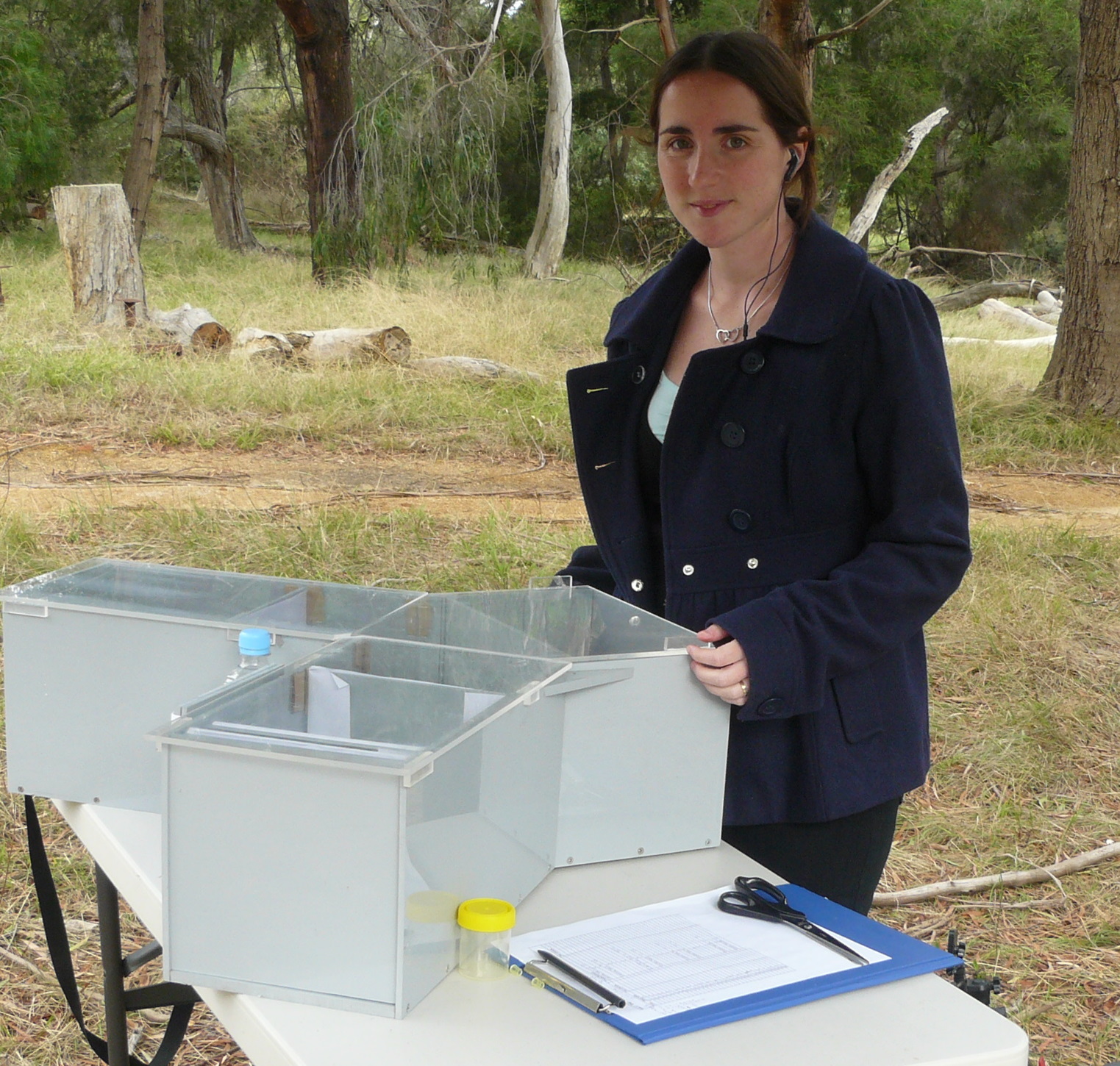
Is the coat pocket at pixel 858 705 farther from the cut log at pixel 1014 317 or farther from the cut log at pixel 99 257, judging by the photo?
the cut log at pixel 1014 317

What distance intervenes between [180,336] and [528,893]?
23.5ft

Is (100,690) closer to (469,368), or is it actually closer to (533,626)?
(533,626)

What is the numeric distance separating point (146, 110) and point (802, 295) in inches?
520

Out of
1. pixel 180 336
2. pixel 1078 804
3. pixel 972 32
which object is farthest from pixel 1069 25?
pixel 1078 804

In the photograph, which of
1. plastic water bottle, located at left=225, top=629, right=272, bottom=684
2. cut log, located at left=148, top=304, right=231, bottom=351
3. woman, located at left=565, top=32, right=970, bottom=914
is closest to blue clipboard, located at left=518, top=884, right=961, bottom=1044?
woman, located at left=565, top=32, right=970, bottom=914

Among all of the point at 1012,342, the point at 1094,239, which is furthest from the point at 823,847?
the point at 1012,342

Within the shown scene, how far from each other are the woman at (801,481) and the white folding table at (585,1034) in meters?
0.41

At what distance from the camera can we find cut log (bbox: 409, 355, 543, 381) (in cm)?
743

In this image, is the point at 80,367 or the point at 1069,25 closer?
the point at 80,367

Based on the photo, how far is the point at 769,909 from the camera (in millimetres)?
1273

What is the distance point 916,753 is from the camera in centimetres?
161

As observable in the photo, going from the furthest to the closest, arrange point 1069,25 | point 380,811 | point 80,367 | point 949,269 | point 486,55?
point 949,269, point 1069,25, point 486,55, point 80,367, point 380,811

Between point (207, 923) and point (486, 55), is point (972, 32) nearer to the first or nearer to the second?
point (486, 55)

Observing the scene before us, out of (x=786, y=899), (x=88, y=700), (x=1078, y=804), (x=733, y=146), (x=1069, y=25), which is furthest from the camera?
(x=1069, y=25)
